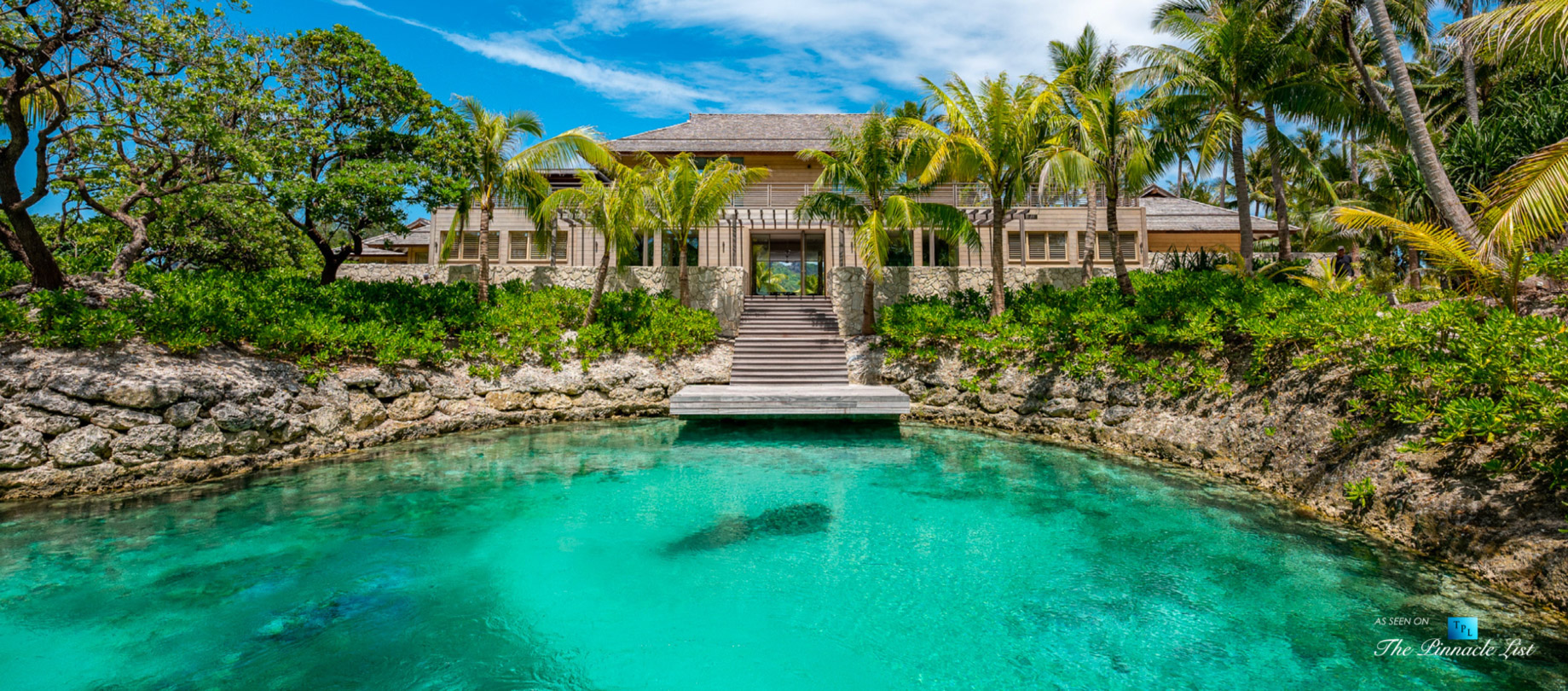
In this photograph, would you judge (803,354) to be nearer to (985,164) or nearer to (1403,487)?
(985,164)

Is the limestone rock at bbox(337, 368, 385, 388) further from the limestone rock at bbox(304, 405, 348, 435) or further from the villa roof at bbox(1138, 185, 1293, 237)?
the villa roof at bbox(1138, 185, 1293, 237)

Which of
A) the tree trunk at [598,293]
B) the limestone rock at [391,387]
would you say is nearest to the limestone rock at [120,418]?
the limestone rock at [391,387]

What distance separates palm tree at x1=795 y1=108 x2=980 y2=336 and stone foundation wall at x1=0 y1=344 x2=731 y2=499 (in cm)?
912

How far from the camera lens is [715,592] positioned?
5.13 meters

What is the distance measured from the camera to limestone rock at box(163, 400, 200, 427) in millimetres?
8367

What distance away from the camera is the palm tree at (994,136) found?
14109 mm

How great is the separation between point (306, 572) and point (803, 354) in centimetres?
1222

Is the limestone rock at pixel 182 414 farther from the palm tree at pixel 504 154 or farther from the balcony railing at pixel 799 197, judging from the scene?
the balcony railing at pixel 799 197

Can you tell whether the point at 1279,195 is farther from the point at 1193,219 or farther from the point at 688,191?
the point at 688,191

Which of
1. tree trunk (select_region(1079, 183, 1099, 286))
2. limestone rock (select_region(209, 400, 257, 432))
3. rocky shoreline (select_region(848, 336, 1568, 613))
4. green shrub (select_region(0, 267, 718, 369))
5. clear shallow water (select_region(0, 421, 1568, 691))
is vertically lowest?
clear shallow water (select_region(0, 421, 1568, 691))

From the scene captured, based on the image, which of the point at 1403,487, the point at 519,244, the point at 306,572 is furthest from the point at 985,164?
the point at 519,244

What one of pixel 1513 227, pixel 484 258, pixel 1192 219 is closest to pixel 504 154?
pixel 484 258

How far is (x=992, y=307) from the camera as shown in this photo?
15.6m

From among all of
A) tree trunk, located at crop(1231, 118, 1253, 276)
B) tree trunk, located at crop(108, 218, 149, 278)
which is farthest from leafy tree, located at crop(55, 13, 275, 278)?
tree trunk, located at crop(1231, 118, 1253, 276)
